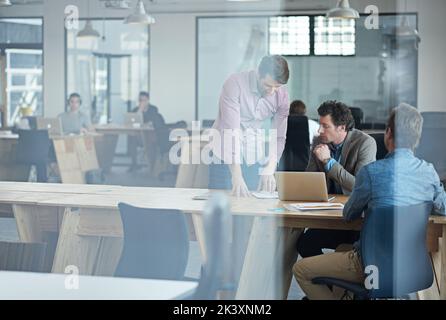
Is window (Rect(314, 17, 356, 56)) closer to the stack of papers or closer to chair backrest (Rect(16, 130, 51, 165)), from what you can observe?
chair backrest (Rect(16, 130, 51, 165))

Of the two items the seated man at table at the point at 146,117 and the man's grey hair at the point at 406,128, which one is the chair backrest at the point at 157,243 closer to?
the man's grey hair at the point at 406,128

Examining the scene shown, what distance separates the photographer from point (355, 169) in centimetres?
451

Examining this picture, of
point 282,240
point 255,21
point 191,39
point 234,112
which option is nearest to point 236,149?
point 234,112

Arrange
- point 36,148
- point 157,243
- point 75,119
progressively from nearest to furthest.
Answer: point 157,243, point 36,148, point 75,119

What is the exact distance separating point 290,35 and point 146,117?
14.4 feet

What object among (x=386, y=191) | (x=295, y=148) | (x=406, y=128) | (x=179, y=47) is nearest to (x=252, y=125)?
(x=295, y=148)

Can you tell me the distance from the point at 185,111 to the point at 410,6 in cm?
705

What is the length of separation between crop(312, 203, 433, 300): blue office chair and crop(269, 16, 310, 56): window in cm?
357

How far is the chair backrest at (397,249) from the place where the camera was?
147 inches

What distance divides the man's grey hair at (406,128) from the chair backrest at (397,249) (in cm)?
37

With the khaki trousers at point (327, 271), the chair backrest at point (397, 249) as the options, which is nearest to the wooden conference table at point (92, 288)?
the chair backrest at point (397, 249)

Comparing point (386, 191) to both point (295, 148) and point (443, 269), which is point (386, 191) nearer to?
point (443, 269)

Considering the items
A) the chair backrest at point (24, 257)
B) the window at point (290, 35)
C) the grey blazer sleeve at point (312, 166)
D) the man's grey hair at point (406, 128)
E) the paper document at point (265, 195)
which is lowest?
the chair backrest at point (24, 257)
